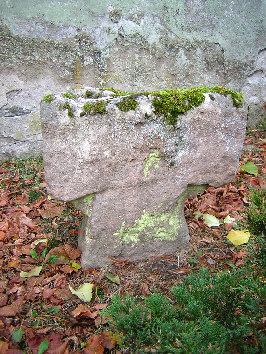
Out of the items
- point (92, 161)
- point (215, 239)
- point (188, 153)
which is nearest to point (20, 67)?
point (92, 161)

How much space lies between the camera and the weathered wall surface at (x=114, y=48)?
3.82 m

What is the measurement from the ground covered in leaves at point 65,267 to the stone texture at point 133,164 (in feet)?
0.58

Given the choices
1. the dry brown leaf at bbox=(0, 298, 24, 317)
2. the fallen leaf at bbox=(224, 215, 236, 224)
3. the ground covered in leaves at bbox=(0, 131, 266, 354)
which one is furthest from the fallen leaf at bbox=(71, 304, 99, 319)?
the fallen leaf at bbox=(224, 215, 236, 224)

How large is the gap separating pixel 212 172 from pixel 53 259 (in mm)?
1456

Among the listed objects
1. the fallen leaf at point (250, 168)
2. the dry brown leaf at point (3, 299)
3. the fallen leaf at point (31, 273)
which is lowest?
the fallen leaf at point (31, 273)

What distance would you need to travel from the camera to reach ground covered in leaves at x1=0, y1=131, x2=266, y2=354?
6.43ft

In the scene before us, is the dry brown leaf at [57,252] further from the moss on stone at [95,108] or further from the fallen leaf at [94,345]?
the moss on stone at [95,108]

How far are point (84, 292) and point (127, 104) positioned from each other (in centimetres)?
137

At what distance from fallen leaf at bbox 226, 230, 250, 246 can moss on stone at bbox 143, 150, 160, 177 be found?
109 centimetres

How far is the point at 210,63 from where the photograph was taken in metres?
4.52

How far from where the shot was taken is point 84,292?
7.39 feet

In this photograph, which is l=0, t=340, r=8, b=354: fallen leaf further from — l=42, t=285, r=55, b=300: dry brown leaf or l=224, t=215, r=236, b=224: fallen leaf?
l=224, t=215, r=236, b=224: fallen leaf

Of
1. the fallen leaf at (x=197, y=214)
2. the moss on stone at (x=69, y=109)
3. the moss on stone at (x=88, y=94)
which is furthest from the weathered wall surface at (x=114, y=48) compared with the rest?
the moss on stone at (x=69, y=109)

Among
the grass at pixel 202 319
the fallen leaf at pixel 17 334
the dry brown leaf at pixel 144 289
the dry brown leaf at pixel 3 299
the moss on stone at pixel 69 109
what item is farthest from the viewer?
the dry brown leaf at pixel 144 289
